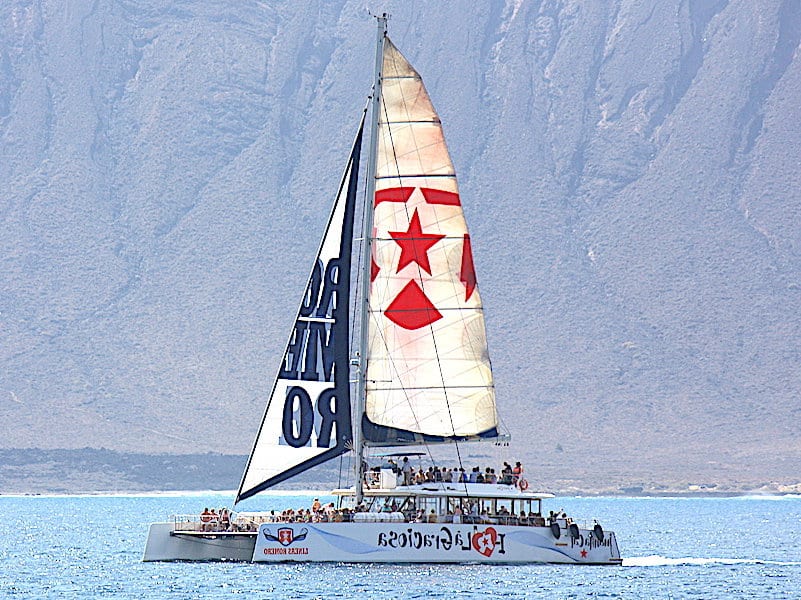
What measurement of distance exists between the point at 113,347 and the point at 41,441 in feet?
53.1

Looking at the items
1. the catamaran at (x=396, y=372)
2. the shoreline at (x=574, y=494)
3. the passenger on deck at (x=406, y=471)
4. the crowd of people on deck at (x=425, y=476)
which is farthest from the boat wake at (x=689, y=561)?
the shoreline at (x=574, y=494)

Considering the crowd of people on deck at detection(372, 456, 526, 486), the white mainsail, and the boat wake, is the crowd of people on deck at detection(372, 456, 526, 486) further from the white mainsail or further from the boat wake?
the boat wake

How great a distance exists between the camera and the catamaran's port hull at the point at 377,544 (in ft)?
177

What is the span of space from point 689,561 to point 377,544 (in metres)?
19.0

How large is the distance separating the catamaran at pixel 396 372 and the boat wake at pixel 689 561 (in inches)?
382

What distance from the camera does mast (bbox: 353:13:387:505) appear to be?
183 ft

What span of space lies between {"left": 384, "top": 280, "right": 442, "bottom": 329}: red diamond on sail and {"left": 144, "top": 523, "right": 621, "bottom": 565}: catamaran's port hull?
18.5 ft

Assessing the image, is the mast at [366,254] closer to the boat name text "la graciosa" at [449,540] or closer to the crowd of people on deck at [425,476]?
the crowd of people on deck at [425,476]

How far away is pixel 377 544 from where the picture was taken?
53.9 metres

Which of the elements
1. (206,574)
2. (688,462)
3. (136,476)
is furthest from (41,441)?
(206,574)

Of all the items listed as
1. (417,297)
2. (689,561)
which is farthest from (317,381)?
(689,561)

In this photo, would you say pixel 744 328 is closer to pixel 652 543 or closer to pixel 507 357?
pixel 507 357

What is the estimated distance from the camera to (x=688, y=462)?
602ft

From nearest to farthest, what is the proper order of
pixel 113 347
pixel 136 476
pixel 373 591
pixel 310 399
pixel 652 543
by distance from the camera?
pixel 373 591
pixel 310 399
pixel 652 543
pixel 136 476
pixel 113 347
